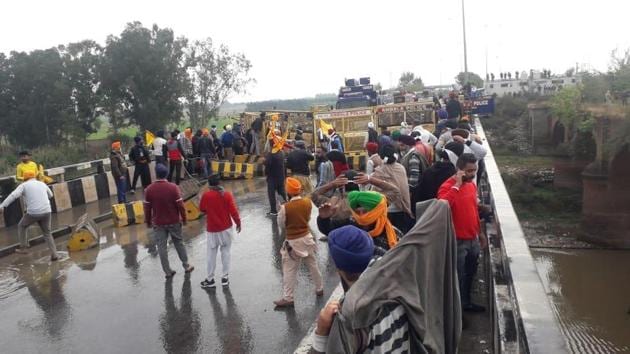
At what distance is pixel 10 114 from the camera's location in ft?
118

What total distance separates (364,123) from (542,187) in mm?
21150

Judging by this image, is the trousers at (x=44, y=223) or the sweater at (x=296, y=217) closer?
the sweater at (x=296, y=217)

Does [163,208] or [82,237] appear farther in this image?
[82,237]

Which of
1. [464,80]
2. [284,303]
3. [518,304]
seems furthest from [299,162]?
[464,80]

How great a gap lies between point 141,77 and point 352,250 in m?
35.0

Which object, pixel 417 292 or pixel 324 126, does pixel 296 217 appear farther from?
pixel 324 126

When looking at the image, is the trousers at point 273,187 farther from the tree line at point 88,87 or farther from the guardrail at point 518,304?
the tree line at point 88,87

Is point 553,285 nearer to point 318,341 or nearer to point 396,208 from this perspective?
point 396,208

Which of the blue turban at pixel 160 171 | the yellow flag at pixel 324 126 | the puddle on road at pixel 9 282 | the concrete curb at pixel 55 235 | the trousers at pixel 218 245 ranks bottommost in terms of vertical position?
the puddle on road at pixel 9 282

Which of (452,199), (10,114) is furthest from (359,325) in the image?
(10,114)

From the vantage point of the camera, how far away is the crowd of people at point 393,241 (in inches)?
93.8

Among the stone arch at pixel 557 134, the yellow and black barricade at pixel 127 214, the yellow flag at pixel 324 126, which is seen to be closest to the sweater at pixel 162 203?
the yellow and black barricade at pixel 127 214

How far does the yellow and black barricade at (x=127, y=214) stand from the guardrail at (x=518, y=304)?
8.86 meters

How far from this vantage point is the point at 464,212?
5293 mm
